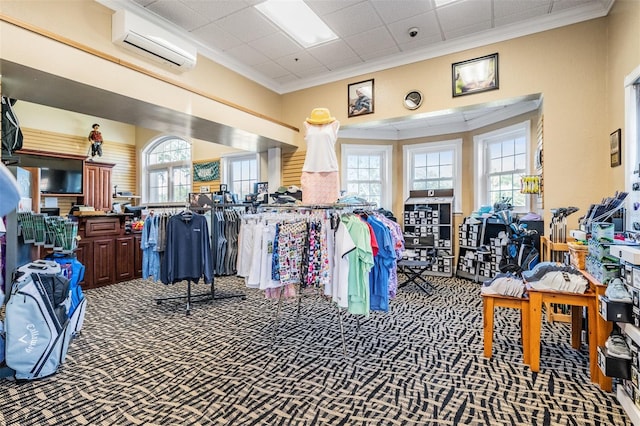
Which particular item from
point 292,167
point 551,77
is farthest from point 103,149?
point 551,77

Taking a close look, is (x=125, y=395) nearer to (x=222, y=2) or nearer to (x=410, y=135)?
(x=222, y=2)

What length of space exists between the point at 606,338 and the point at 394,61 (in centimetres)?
439

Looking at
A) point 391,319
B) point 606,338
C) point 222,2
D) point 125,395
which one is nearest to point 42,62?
point 222,2

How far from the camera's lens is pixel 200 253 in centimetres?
390

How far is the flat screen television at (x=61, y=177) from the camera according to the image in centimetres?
742

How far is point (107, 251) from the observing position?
559 cm

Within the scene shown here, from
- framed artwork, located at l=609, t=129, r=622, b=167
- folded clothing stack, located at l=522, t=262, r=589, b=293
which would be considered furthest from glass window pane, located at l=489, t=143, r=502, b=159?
folded clothing stack, located at l=522, t=262, r=589, b=293

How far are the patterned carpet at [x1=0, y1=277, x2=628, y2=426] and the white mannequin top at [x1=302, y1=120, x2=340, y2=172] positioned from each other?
176 centimetres

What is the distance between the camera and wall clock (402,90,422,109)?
192 inches

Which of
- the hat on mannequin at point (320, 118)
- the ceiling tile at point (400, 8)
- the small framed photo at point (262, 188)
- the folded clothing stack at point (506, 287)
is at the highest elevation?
the ceiling tile at point (400, 8)

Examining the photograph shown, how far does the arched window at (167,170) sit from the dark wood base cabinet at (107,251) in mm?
2941

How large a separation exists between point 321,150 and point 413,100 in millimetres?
→ 2164

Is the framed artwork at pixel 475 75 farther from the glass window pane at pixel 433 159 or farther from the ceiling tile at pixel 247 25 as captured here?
the ceiling tile at pixel 247 25

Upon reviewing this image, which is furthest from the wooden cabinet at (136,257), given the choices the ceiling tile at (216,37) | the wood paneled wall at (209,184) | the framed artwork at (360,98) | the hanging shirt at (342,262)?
the hanging shirt at (342,262)
